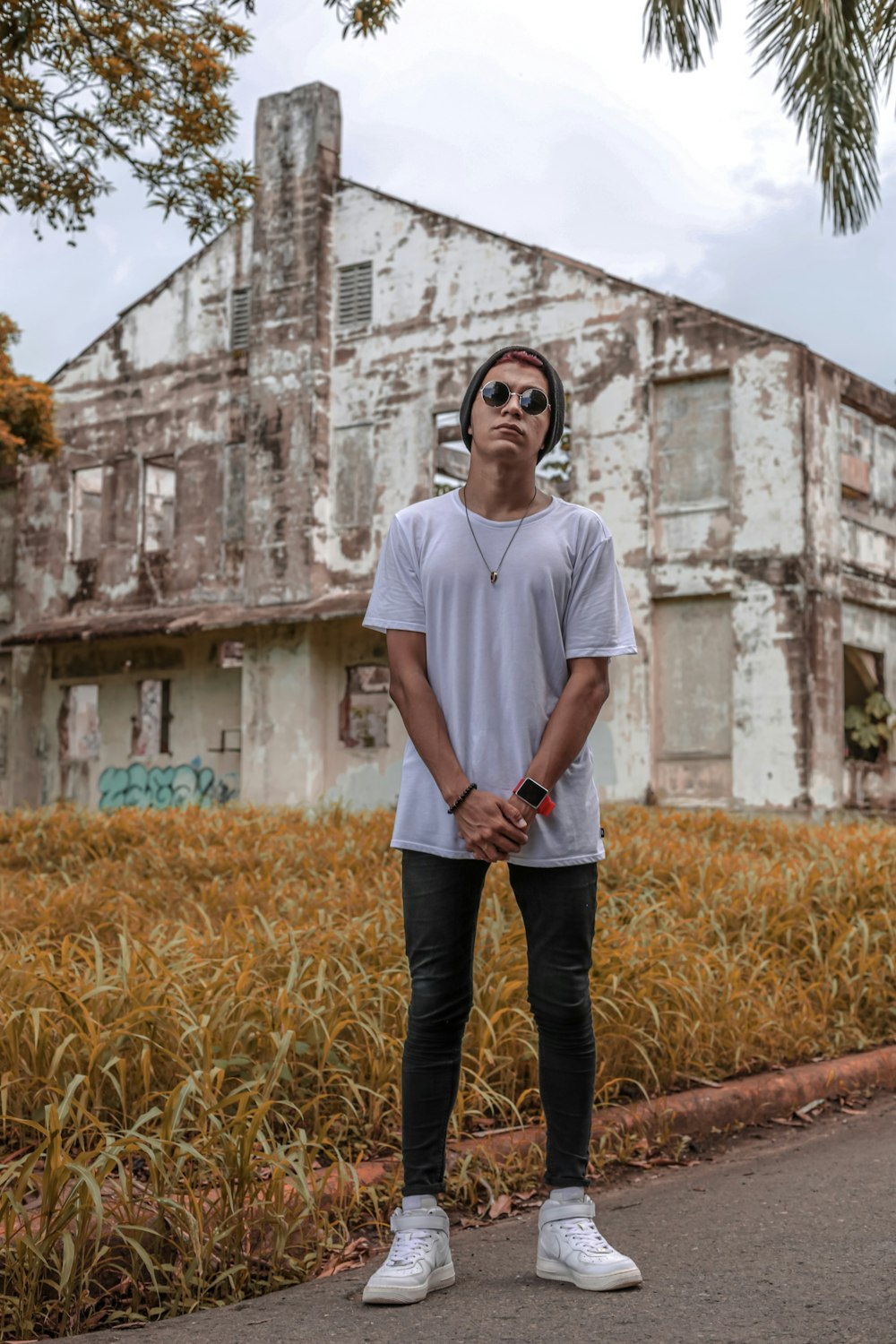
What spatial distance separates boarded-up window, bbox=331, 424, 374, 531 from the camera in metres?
19.0

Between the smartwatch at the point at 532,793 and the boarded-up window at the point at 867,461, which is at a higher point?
the boarded-up window at the point at 867,461

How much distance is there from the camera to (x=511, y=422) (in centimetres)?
310

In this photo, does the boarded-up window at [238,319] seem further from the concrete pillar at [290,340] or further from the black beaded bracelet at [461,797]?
the black beaded bracelet at [461,797]

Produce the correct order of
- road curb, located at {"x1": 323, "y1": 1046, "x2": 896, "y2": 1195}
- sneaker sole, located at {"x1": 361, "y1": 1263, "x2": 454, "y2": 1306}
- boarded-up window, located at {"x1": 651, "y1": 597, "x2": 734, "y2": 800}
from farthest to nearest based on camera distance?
1. boarded-up window, located at {"x1": 651, "y1": 597, "x2": 734, "y2": 800}
2. road curb, located at {"x1": 323, "y1": 1046, "x2": 896, "y2": 1195}
3. sneaker sole, located at {"x1": 361, "y1": 1263, "x2": 454, "y2": 1306}

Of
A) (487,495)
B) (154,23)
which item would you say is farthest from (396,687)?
(154,23)

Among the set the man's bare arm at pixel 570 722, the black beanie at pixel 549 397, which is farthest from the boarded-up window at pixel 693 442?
the man's bare arm at pixel 570 722

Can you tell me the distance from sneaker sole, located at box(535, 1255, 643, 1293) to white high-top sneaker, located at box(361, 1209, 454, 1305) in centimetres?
22

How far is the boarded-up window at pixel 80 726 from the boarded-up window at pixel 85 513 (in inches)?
86.5

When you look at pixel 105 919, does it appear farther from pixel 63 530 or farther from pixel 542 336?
pixel 63 530

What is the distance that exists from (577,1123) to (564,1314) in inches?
16.2

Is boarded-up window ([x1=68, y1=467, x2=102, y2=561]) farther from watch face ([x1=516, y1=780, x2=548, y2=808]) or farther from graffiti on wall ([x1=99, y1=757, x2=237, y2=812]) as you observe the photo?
watch face ([x1=516, y1=780, x2=548, y2=808])

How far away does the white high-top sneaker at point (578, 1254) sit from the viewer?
9.36 ft

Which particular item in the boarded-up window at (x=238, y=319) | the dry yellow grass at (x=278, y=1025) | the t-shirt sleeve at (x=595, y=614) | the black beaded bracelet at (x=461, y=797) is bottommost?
the dry yellow grass at (x=278, y=1025)

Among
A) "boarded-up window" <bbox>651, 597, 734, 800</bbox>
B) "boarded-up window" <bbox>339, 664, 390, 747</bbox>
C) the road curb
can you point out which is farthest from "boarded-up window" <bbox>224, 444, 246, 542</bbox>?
the road curb
